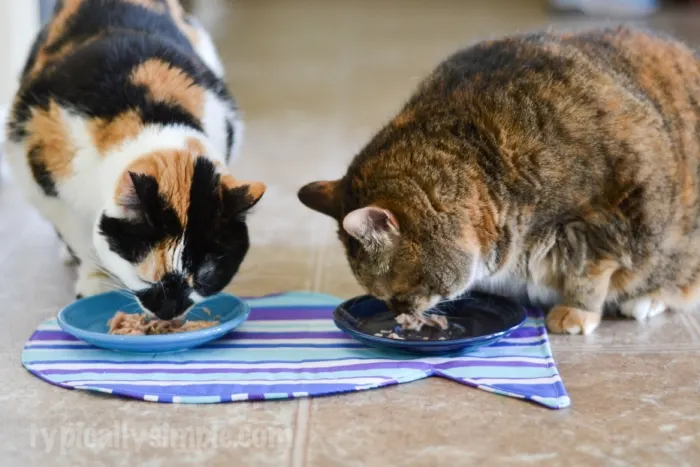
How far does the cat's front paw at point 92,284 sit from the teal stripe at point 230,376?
0.43 m

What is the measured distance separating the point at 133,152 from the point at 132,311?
0.38m

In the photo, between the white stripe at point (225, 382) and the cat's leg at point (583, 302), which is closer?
the white stripe at point (225, 382)

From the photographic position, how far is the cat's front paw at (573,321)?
1919mm

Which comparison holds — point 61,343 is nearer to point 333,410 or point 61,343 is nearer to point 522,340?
point 333,410

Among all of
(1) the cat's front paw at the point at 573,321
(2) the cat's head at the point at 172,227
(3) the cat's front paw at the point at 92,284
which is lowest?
(3) the cat's front paw at the point at 92,284

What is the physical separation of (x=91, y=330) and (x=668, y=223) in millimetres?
1244

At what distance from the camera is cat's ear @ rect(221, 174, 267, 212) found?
1.74 m

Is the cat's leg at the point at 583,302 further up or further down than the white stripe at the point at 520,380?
further up

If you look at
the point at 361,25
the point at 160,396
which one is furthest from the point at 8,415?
the point at 361,25

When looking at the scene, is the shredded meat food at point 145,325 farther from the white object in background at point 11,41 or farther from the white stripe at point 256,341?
the white object in background at point 11,41

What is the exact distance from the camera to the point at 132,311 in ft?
6.55

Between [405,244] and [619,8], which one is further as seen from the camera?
[619,8]

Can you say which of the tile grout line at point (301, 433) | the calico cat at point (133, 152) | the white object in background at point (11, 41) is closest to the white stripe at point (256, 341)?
the calico cat at point (133, 152)

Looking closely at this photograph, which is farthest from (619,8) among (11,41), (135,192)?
(135,192)
